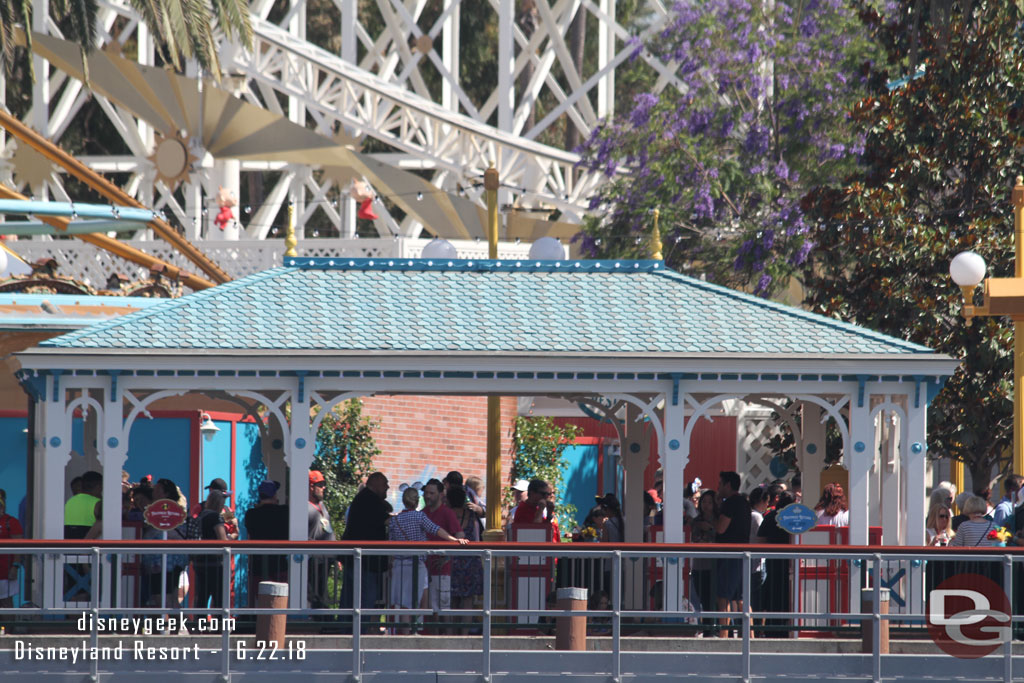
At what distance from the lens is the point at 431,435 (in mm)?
29438

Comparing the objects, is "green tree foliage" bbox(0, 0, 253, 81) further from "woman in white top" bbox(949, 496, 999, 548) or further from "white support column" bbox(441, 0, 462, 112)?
"woman in white top" bbox(949, 496, 999, 548)

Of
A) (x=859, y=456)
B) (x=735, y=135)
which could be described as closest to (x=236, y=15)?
(x=735, y=135)

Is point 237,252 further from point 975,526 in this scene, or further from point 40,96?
point 975,526

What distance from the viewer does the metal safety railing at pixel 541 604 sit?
14578 mm

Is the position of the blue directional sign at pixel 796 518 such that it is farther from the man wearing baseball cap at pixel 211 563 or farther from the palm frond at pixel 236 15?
the palm frond at pixel 236 15

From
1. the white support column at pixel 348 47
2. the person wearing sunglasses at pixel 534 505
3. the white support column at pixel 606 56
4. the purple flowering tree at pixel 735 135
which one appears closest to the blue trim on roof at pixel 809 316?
the person wearing sunglasses at pixel 534 505

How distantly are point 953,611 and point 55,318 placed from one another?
1140 cm

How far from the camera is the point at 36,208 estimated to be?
→ 2317 centimetres

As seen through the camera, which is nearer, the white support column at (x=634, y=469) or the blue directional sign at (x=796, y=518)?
the blue directional sign at (x=796, y=518)

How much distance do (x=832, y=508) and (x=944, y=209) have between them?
8.97m

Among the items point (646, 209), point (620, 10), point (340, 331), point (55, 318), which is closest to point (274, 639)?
point (340, 331)

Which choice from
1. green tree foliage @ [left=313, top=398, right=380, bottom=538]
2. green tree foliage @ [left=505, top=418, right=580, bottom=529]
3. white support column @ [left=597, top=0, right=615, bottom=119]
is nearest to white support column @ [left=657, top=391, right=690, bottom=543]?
green tree foliage @ [left=313, top=398, right=380, bottom=538]

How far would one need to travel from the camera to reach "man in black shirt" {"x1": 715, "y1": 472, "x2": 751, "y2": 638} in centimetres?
1532

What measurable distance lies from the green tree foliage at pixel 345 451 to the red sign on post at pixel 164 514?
10.3 metres
